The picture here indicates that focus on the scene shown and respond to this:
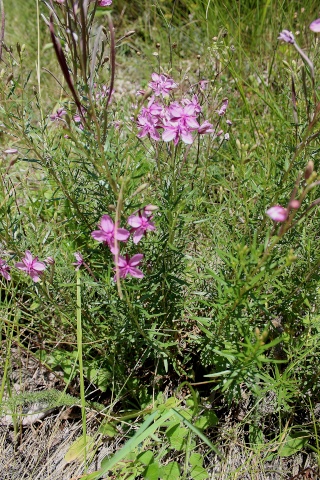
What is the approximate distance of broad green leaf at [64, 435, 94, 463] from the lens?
1.98 m

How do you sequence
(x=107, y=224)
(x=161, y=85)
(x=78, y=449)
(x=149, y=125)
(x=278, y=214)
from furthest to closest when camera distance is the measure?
(x=78, y=449) → (x=161, y=85) → (x=149, y=125) → (x=107, y=224) → (x=278, y=214)

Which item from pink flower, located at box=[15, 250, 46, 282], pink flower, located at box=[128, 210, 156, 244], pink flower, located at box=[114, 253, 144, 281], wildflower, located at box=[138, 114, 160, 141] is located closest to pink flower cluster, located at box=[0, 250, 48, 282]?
pink flower, located at box=[15, 250, 46, 282]

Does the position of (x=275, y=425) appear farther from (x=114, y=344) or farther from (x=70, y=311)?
(x=70, y=311)

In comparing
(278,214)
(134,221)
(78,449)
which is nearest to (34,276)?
(134,221)

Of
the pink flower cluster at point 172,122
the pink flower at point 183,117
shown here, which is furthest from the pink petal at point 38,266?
the pink flower at point 183,117

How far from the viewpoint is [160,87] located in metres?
1.88

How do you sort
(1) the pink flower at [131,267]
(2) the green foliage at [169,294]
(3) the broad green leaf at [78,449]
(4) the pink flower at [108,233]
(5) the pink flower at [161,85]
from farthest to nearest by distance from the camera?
(3) the broad green leaf at [78,449] < (5) the pink flower at [161,85] < (2) the green foliage at [169,294] < (1) the pink flower at [131,267] < (4) the pink flower at [108,233]

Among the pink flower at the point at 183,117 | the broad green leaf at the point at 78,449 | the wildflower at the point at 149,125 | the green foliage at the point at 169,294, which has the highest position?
the wildflower at the point at 149,125

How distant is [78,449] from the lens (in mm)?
2016

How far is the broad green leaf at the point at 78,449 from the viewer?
1.98m

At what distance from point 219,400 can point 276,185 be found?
1.09m

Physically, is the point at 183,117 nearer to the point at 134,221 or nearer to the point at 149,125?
the point at 149,125

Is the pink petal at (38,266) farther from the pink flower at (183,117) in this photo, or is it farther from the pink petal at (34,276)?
the pink flower at (183,117)

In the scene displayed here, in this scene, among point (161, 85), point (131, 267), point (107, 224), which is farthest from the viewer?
point (161, 85)
